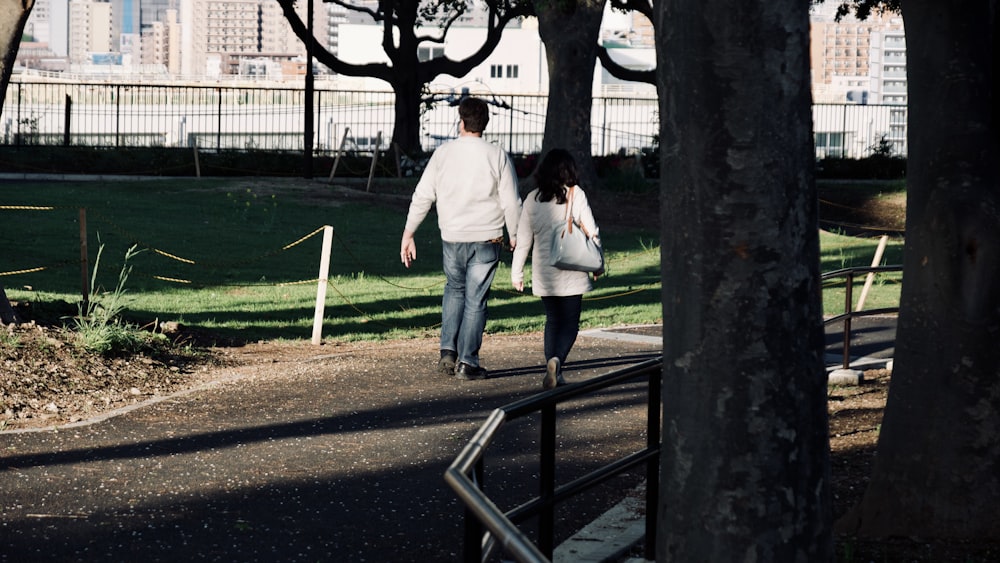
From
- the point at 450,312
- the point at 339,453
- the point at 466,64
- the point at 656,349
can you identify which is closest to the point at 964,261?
the point at 339,453

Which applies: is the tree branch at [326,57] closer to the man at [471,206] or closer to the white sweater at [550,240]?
the man at [471,206]

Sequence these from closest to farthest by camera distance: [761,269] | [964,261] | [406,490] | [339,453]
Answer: [761,269]
[964,261]
[406,490]
[339,453]

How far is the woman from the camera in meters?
8.34

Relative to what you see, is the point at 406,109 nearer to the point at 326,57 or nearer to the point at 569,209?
the point at 326,57

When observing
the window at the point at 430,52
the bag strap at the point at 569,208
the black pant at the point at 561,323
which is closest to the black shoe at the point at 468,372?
the black pant at the point at 561,323

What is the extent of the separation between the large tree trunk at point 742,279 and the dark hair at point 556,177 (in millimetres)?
4401

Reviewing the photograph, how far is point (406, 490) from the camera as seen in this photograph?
20.4 ft

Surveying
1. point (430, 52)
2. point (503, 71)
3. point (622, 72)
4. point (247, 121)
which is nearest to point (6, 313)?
point (622, 72)

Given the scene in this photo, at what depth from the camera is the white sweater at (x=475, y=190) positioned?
8.68m

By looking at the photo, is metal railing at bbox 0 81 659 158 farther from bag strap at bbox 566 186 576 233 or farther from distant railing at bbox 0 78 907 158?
bag strap at bbox 566 186 576 233

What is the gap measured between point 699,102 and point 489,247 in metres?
5.12

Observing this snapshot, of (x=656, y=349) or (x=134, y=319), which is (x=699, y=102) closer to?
(x=656, y=349)

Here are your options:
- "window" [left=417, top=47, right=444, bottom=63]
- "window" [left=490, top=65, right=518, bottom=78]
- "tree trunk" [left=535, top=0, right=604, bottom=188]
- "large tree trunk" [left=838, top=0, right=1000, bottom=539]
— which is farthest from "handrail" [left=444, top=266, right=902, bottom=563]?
"window" [left=490, top=65, right=518, bottom=78]

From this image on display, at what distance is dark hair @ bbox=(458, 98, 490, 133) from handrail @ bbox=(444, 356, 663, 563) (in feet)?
12.8
